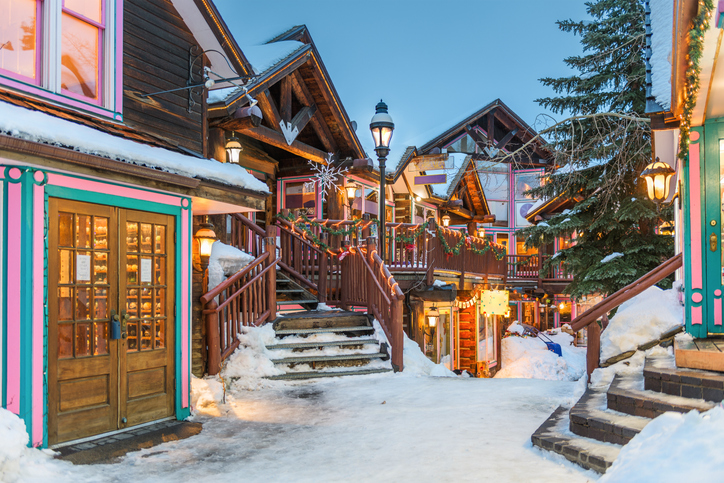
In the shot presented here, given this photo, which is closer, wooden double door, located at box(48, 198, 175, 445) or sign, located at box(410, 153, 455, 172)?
wooden double door, located at box(48, 198, 175, 445)

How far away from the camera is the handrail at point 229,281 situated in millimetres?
8133

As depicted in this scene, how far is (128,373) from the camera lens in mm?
5871

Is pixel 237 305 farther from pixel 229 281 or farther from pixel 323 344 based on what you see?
pixel 323 344

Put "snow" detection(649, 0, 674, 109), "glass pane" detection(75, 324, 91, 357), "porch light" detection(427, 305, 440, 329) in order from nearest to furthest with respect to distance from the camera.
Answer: "glass pane" detection(75, 324, 91, 357)
"snow" detection(649, 0, 674, 109)
"porch light" detection(427, 305, 440, 329)

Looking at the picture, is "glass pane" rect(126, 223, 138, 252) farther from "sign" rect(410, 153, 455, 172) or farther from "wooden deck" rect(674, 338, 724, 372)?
"sign" rect(410, 153, 455, 172)

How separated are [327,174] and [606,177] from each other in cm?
685

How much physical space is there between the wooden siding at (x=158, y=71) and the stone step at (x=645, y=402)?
6338 millimetres

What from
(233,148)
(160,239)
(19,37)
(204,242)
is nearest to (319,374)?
(204,242)

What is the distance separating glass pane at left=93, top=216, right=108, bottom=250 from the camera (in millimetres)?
5574

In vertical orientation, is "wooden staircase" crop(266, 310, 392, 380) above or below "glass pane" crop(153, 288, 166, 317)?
below

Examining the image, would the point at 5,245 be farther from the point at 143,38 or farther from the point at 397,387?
the point at 397,387

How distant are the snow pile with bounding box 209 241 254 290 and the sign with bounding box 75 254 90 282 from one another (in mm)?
3523

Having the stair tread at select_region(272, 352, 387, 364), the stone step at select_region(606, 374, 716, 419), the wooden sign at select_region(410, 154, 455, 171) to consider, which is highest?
the wooden sign at select_region(410, 154, 455, 171)

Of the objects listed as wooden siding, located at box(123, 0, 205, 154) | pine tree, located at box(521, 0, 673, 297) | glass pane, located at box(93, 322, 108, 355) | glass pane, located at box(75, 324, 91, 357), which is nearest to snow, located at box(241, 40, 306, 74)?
wooden siding, located at box(123, 0, 205, 154)
